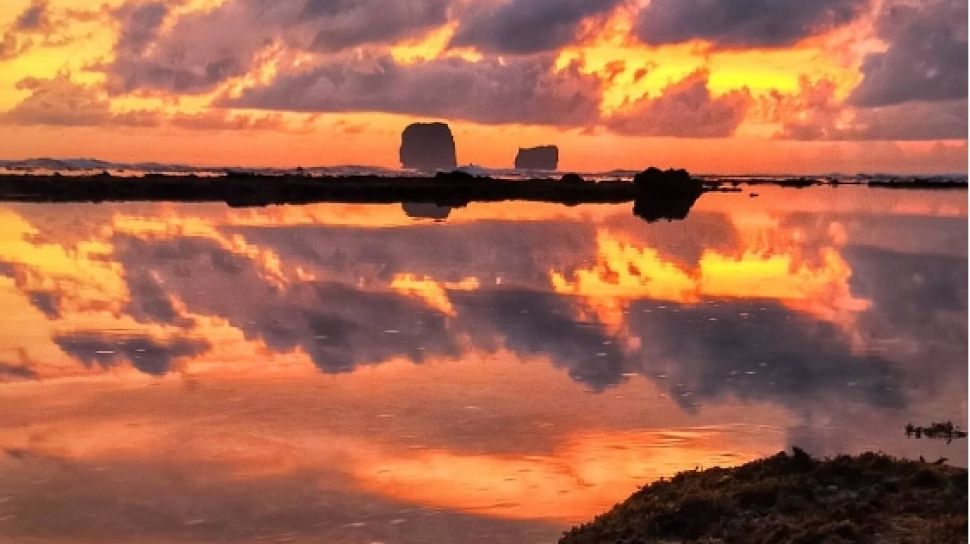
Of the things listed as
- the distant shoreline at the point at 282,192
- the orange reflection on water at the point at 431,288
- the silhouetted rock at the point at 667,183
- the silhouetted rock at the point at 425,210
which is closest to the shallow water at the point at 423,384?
the orange reflection on water at the point at 431,288

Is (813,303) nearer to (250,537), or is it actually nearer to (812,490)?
(812,490)

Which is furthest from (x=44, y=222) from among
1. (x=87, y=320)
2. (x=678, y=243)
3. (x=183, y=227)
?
(x=87, y=320)

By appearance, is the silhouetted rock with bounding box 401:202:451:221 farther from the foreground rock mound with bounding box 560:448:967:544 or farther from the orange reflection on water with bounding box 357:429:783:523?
the foreground rock mound with bounding box 560:448:967:544

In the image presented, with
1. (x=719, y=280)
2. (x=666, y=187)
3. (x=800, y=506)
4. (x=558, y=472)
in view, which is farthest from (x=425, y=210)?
(x=800, y=506)

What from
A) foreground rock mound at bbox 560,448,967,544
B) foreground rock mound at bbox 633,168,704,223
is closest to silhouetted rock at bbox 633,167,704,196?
foreground rock mound at bbox 633,168,704,223

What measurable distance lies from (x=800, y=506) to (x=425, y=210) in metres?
67.3

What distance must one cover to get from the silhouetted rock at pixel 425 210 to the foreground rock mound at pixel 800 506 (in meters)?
53.5

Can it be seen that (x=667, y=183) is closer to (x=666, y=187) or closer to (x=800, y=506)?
(x=666, y=187)

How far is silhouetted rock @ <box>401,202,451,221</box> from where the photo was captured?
221ft

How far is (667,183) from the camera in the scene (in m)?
111

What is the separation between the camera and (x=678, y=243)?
4734 centimetres

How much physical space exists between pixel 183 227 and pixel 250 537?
45.4 meters

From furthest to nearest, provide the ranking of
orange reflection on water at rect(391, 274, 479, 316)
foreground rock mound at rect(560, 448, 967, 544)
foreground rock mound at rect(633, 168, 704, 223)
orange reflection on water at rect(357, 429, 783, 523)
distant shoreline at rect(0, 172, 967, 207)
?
foreground rock mound at rect(633, 168, 704, 223) → distant shoreline at rect(0, 172, 967, 207) → orange reflection on water at rect(391, 274, 479, 316) → orange reflection on water at rect(357, 429, 783, 523) → foreground rock mound at rect(560, 448, 967, 544)

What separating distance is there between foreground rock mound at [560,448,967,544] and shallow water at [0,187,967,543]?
87cm
